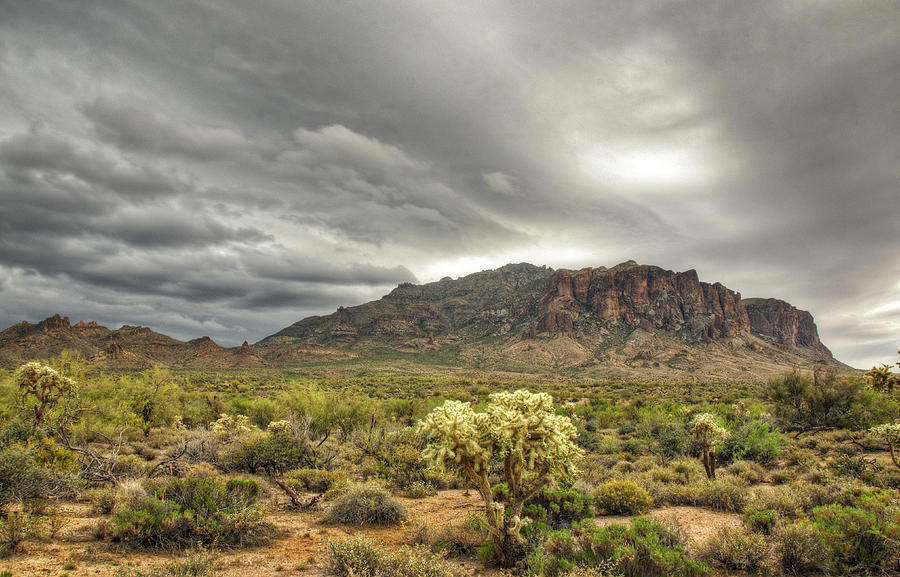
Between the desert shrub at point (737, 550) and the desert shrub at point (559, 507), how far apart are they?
2615mm

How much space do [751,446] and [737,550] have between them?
36.7 feet

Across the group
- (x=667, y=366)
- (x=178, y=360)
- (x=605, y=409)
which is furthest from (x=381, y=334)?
(x=605, y=409)

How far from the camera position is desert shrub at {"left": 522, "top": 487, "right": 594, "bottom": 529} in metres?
9.65

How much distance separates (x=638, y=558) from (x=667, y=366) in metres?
106

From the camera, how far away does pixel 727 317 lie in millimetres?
142500

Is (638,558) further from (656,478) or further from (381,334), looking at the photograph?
(381,334)

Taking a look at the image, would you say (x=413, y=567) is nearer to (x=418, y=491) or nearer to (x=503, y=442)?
(x=503, y=442)

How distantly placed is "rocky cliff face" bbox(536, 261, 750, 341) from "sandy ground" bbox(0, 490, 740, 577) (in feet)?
405

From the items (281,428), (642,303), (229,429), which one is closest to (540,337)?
(642,303)

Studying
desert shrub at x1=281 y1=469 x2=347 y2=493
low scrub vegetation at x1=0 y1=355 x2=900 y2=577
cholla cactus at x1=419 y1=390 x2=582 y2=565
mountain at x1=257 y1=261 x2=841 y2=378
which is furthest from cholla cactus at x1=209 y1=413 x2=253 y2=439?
mountain at x1=257 y1=261 x2=841 y2=378

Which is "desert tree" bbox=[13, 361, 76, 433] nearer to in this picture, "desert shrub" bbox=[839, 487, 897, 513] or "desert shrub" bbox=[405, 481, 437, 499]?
"desert shrub" bbox=[405, 481, 437, 499]

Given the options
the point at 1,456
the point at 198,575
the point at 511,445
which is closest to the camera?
the point at 198,575

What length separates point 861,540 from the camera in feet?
22.4

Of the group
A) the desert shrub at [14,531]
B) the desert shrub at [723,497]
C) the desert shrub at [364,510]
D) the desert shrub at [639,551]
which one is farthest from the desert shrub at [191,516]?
the desert shrub at [723,497]
